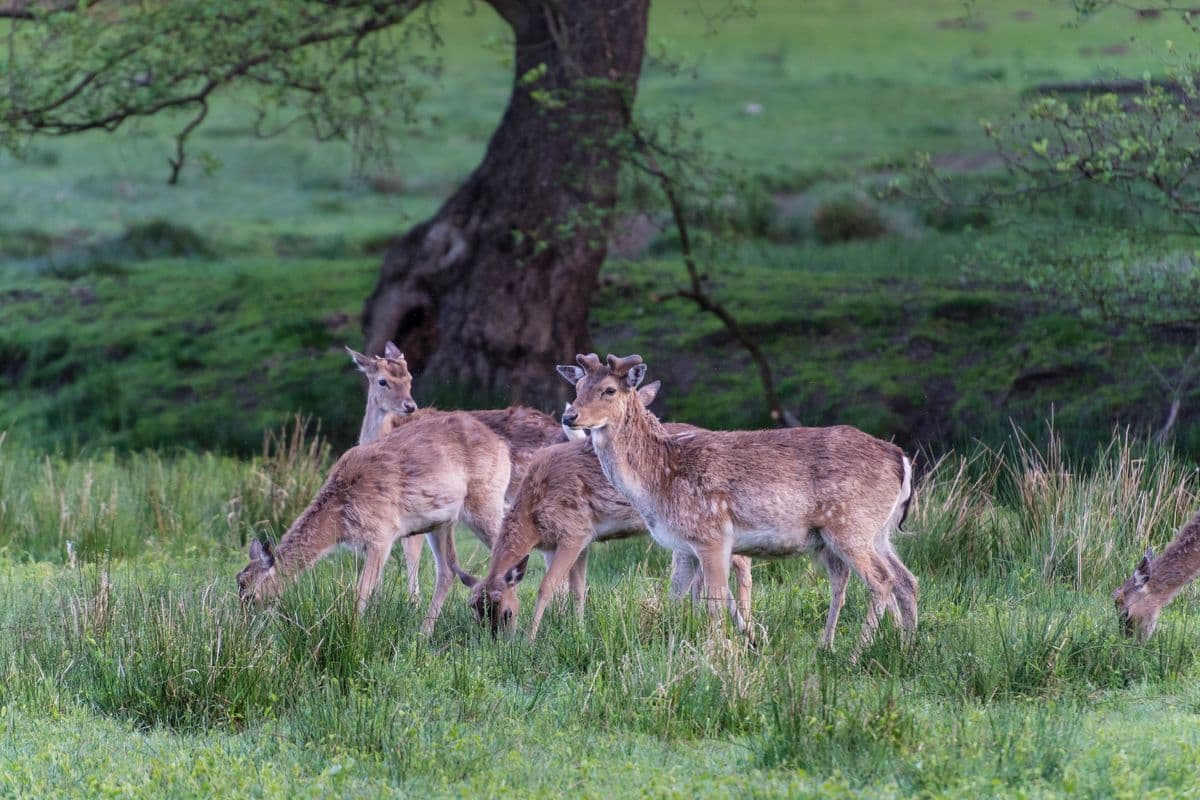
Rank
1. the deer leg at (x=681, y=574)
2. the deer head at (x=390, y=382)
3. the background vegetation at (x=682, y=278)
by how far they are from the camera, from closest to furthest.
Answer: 1. the deer leg at (x=681, y=574)
2. the deer head at (x=390, y=382)
3. the background vegetation at (x=682, y=278)

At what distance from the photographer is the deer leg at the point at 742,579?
9623 millimetres

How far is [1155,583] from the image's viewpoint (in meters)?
9.27

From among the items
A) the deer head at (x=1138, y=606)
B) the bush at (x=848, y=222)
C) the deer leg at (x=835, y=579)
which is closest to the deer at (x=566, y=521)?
the deer leg at (x=835, y=579)

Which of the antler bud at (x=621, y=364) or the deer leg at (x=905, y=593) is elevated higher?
the antler bud at (x=621, y=364)

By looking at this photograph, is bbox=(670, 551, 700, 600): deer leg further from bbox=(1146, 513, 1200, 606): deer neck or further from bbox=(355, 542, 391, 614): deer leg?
bbox=(1146, 513, 1200, 606): deer neck

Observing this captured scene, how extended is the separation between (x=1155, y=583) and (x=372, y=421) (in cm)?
629

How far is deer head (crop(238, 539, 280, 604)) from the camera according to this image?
958 cm

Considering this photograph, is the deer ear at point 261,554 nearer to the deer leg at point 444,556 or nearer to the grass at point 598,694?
the grass at point 598,694

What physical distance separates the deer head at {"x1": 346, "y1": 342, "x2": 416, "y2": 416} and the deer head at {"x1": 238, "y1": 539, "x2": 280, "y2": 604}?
2.82m

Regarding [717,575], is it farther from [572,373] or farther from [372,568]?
[372,568]

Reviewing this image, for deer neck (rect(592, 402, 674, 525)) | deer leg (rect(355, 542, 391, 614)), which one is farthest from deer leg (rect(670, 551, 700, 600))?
deer leg (rect(355, 542, 391, 614))

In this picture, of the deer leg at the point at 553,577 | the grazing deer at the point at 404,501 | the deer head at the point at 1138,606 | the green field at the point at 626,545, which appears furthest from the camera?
the grazing deer at the point at 404,501

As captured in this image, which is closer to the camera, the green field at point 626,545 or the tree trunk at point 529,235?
the green field at point 626,545

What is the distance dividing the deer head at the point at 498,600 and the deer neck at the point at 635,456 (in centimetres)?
77
